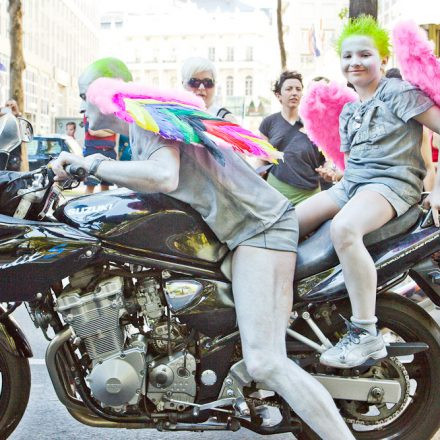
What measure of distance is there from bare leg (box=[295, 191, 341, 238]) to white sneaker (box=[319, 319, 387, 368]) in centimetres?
50

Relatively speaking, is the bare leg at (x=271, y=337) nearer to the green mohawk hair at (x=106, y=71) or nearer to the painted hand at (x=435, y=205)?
the painted hand at (x=435, y=205)

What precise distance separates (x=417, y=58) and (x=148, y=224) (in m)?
1.36

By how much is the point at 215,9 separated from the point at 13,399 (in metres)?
172

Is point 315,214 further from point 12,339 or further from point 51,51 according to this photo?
point 51,51

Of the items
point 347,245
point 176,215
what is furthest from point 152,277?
point 347,245

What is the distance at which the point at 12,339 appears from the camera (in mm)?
3480

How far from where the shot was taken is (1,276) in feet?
10.6

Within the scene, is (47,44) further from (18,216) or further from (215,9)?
(215,9)

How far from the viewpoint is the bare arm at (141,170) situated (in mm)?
3096

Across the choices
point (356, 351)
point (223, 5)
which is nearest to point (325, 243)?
point (356, 351)

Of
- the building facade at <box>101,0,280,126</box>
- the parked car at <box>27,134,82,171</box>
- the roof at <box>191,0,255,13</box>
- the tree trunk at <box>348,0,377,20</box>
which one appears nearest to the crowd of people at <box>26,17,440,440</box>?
the tree trunk at <box>348,0,377,20</box>

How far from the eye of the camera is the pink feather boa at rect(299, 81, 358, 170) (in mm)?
4035

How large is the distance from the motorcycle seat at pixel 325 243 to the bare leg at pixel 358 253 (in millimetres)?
90

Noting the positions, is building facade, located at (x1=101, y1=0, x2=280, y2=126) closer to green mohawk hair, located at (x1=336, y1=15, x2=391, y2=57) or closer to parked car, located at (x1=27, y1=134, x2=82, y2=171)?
parked car, located at (x1=27, y1=134, x2=82, y2=171)
